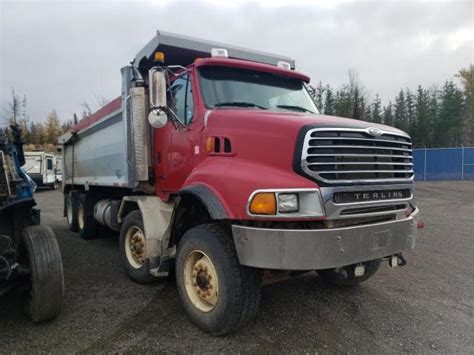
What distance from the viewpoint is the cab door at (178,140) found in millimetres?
4312

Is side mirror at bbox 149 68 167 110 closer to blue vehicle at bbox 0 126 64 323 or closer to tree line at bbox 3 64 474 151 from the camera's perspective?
blue vehicle at bbox 0 126 64 323

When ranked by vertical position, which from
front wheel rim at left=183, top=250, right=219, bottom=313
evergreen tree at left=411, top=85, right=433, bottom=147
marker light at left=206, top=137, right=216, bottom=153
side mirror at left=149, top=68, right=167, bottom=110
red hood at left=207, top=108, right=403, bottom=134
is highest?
evergreen tree at left=411, top=85, right=433, bottom=147

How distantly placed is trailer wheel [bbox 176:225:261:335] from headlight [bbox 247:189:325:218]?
24.2 inches

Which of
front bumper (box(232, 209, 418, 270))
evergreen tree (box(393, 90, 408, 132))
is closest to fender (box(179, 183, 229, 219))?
front bumper (box(232, 209, 418, 270))

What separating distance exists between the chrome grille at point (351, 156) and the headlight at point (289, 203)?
0.62ft

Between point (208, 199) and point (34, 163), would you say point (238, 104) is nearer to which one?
point (208, 199)

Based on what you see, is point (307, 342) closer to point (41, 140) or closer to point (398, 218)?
point (398, 218)

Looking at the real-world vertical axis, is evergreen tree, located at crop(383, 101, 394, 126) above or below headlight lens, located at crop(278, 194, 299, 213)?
above

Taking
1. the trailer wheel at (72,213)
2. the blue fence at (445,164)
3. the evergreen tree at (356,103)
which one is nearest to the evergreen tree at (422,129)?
the evergreen tree at (356,103)

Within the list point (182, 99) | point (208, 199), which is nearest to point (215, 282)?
point (208, 199)

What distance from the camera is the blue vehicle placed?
361 cm

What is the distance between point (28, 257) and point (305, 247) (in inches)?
109

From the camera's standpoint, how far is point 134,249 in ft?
17.3

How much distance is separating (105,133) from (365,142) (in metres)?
4.81
